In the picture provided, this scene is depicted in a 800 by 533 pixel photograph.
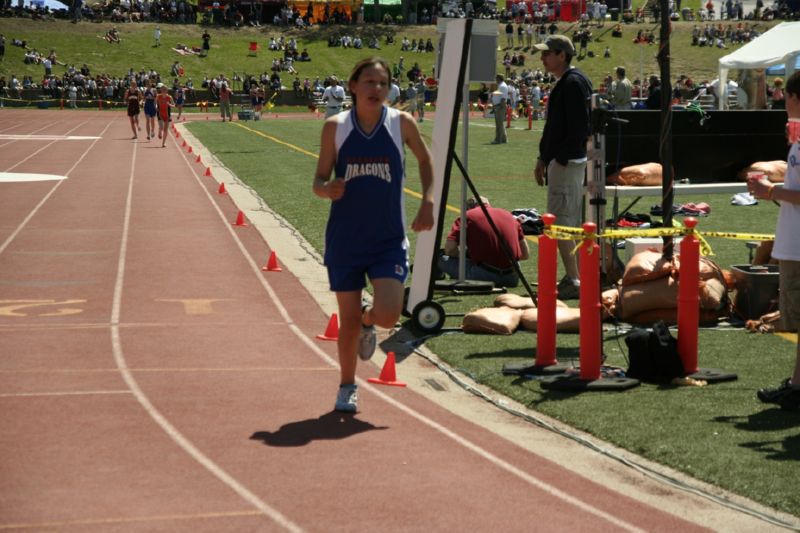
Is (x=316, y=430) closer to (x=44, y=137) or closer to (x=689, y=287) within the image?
(x=689, y=287)

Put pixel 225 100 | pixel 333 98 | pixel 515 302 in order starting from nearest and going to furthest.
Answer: pixel 515 302, pixel 333 98, pixel 225 100

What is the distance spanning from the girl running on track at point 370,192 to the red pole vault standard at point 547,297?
58.2 inches

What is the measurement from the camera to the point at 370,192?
23.9ft

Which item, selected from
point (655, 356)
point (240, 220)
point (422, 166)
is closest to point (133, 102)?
point (240, 220)

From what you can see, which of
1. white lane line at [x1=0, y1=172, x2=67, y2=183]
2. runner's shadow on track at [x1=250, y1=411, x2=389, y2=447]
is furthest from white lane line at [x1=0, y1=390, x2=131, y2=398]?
white lane line at [x1=0, y1=172, x2=67, y2=183]

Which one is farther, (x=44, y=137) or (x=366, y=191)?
(x=44, y=137)

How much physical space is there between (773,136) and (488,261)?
461cm

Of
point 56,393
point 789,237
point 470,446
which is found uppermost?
point 789,237

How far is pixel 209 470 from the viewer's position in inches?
255

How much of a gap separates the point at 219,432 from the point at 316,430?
0.54m

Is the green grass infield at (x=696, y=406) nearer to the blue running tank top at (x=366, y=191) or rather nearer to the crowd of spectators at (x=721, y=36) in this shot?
the blue running tank top at (x=366, y=191)

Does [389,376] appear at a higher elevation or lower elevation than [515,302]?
lower

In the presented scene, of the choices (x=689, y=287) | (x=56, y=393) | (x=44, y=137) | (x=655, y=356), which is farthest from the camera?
(x=44, y=137)

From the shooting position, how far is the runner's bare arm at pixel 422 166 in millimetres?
7383
